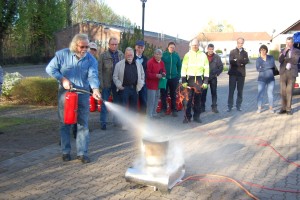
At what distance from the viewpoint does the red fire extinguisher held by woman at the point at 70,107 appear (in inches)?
210

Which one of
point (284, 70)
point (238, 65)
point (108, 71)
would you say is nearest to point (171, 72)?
point (238, 65)

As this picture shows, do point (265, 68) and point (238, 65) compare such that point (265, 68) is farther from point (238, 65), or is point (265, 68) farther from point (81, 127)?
point (81, 127)

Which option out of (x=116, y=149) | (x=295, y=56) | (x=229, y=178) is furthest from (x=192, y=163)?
(x=295, y=56)

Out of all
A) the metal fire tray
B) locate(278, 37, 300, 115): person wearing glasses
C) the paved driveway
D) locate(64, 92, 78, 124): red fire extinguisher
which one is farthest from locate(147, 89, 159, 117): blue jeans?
the metal fire tray

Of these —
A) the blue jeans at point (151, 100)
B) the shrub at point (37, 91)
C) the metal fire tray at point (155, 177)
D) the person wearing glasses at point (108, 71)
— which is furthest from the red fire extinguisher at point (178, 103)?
the metal fire tray at point (155, 177)

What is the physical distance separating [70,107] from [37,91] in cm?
674

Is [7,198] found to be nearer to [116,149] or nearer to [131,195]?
[131,195]

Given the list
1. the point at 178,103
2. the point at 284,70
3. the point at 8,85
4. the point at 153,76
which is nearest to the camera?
the point at 153,76

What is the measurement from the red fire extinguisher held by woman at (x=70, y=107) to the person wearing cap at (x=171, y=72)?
16.6 feet

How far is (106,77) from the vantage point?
26.9ft

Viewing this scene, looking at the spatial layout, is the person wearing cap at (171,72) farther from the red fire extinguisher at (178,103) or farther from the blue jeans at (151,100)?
the blue jeans at (151,100)

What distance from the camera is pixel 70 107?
5.35 meters

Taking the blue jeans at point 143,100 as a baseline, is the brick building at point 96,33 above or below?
above

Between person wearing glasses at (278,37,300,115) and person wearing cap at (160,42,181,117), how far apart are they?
3236 millimetres
